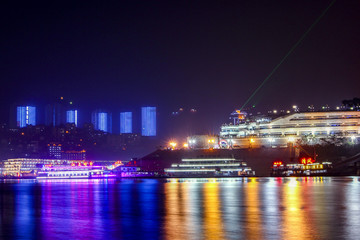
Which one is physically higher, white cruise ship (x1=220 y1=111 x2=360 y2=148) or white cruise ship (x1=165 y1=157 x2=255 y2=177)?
white cruise ship (x1=220 y1=111 x2=360 y2=148)

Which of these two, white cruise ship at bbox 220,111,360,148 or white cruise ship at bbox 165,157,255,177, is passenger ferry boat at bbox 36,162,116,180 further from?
white cruise ship at bbox 220,111,360,148

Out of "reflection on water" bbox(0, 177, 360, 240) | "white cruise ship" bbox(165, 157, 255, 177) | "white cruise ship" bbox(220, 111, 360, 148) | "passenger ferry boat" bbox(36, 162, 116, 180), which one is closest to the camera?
"reflection on water" bbox(0, 177, 360, 240)

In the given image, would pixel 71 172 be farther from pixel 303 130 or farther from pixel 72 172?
pixel 303 130

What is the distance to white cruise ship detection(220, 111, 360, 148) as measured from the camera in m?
100

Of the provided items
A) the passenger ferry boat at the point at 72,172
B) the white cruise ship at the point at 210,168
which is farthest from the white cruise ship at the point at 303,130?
the passenger ferry boat at the point at 72,172

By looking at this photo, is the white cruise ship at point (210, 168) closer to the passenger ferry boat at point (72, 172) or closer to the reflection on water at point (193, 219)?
the passenger ferry boat at point (72, 172)

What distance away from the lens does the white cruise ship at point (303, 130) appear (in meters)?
100

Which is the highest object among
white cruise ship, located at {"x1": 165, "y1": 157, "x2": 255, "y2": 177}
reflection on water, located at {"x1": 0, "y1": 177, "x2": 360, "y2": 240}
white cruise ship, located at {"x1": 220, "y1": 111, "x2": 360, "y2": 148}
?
white cruise ship, located at {"x1": 220, "y1": 111, "x2": 360, "y2": 148}

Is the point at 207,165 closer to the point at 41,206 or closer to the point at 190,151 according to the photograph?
the point at 190,151

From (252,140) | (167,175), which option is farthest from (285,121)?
(167,175)

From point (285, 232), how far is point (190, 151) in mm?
81043

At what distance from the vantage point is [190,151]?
102 metres

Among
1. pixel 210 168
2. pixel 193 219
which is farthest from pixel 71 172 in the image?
pixel 193 219

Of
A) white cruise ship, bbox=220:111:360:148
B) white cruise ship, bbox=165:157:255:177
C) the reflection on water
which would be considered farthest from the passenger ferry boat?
the reflection on water
